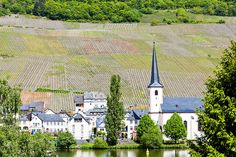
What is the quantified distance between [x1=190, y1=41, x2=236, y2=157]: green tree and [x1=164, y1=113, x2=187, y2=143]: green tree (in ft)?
204

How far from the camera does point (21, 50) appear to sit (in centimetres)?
13988

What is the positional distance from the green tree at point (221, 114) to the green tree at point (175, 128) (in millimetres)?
62274

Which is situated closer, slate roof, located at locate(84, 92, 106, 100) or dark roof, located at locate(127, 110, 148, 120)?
dark roof, located at locate(127, 110, 148, 120)

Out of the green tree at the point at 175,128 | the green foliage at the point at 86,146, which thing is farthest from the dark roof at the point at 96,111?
the green foliage at the point at 86,146

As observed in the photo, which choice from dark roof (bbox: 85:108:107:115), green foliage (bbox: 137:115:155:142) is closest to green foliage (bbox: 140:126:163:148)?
green foliage (bbox: 137:115:155:142)

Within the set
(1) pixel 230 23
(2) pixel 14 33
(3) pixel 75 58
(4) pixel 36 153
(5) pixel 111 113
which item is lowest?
(4) pixel 36 153

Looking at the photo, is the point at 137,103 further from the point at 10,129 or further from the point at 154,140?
the point at 10,129

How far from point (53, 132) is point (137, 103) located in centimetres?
2094

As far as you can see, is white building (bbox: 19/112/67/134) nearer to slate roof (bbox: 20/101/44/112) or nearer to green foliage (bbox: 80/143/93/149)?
slate roof (bbox: 20/101/44/112)

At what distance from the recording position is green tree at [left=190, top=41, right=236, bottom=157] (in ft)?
46.3

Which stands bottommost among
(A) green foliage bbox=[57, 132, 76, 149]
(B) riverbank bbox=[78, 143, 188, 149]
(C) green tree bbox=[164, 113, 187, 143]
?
(B) riverbank bbox=[78, 143, 188, 149]

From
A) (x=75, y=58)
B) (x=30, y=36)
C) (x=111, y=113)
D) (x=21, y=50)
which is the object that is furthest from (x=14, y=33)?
(x=111, y=113)

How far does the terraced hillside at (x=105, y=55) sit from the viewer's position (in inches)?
4473

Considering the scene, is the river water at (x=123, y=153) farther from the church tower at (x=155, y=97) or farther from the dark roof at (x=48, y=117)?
the dark roof at (x=48, y=117)
